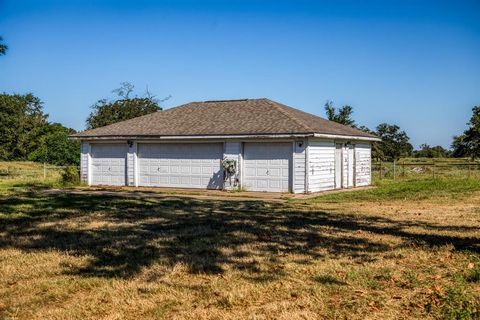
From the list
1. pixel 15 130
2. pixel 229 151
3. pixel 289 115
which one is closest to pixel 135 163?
pixel 229 151

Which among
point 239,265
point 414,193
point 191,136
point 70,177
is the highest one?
point 191,136

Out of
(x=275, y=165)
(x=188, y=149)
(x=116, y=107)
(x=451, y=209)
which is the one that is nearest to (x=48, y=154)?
(x=116, y=107)

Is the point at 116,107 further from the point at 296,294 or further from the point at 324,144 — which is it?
the point at 296,294

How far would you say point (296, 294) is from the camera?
5.94 metres

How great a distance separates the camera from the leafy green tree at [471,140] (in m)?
34.7

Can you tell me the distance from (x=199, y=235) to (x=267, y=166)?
12231mm

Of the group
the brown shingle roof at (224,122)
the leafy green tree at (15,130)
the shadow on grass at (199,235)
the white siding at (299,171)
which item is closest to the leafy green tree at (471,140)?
the brown shingle roof at (224,122)

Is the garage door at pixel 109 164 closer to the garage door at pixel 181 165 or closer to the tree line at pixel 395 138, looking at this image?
the garage door at pixel 181 165

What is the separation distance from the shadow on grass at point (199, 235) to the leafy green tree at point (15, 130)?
61.0 meters

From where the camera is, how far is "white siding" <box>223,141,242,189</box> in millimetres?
22505

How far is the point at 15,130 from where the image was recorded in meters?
72.6

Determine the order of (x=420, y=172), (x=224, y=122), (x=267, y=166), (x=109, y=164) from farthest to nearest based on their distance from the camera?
(x=420, y=172), (x=109, y=164), (x=224, y=122), (x=267, y=166)

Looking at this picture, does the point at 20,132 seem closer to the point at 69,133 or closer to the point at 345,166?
the point at 69,133

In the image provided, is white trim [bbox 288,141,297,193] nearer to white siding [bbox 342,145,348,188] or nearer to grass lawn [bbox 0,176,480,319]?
white siding [bbox 342,145,348,188]
